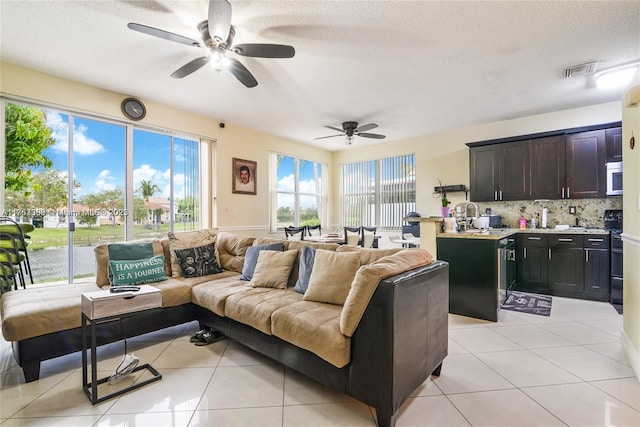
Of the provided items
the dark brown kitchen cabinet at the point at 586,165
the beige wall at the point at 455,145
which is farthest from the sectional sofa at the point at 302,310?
the beige wall at the point at 455,145

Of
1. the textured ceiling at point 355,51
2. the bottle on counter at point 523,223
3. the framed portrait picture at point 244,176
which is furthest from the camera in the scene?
the framed portrait picture at point 244,176

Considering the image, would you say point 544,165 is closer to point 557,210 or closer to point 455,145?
point 557,210

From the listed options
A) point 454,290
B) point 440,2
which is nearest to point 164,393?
point 454,290

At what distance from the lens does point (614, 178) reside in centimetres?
393

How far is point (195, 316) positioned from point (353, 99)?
11.0ft

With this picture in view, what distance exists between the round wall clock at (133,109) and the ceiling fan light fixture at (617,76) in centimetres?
570

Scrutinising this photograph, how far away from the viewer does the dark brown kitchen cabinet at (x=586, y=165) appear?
405 centimetres

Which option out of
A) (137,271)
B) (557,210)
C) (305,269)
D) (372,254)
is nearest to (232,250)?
(137,271)

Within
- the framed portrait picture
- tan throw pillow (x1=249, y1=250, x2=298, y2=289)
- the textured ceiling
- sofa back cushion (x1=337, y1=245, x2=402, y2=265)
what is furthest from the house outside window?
sofa back cushion (x1=337, y1=245, x2=402, y2=265)

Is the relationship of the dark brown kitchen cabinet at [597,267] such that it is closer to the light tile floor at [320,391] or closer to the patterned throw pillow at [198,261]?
the light tile floor at [320,391]

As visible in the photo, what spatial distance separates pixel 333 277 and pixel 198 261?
1.84m

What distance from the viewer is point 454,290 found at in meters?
3.48

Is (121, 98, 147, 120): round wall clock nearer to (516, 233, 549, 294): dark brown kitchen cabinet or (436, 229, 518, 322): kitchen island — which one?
(436, 229, 518, 322): kitchen island

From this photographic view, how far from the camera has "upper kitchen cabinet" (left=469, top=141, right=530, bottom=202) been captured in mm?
4625
